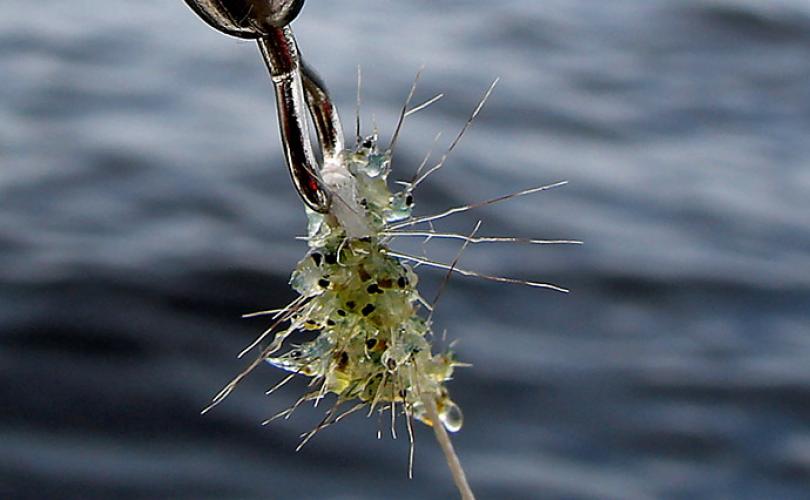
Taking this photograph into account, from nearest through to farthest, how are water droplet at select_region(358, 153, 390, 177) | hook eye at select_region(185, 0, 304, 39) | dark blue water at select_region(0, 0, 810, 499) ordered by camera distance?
hook eye at select_region(185, 0, 304, 39) → water droplet at select_region(358, 153, 390, 177) → dark blue water at select_region(0, 0, 810, 499)

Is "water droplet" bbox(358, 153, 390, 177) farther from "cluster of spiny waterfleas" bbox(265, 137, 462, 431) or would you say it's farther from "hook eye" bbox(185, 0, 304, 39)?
"hook eye" bbox(185, 0, 304, 39)

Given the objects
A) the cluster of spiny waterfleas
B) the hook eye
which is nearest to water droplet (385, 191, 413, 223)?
the cluster of spiny waterfleas

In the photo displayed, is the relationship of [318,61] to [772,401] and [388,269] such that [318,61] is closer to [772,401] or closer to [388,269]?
[772,401]

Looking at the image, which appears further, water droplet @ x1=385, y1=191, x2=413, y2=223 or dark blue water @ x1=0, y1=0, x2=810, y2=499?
dark blue water @ x1=0, y1=0, x2=810, y2=499

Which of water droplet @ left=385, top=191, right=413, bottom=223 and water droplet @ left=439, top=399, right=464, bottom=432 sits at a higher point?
water droplet @ left=385, top=191, right=413, bottom=223

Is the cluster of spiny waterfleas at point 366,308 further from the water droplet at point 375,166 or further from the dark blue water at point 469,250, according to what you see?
the dark blue water at point 469,250

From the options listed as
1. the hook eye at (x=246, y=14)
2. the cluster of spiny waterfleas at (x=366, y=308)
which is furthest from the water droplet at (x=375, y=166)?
the hook eye at (x=246, y=14)

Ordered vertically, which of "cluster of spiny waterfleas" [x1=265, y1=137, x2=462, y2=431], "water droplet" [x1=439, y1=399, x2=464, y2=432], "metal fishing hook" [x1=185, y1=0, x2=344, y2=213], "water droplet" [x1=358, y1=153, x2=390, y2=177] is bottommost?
"water droplet" [x1=439, y1=399, x2=464, y2=432]

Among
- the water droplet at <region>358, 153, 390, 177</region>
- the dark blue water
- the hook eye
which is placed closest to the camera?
the hook eye
